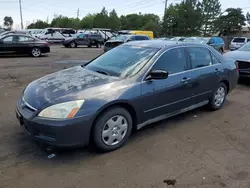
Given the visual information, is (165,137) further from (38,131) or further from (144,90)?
(38,131)

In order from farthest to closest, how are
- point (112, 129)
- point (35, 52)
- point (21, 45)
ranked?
1. point (35, 52)
2. point (21, 45)
3. point (112, 129)

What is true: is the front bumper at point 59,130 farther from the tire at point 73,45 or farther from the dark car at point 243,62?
the tire at point 73,45

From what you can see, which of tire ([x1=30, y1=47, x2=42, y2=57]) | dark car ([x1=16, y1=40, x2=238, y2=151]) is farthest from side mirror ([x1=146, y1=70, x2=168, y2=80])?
tire ([x1=30, y1=47, x2=42, y2=57])

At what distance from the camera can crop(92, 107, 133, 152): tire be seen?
3.45 metres

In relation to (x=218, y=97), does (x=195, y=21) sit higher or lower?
higher

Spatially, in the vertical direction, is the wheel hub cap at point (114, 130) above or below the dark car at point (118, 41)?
below

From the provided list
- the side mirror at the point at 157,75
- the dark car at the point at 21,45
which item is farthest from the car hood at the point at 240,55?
the dark car at the point at 21,45

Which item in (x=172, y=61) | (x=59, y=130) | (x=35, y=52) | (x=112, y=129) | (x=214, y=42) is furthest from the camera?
(x=214, y=42)

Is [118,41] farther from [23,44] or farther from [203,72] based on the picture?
[203,72]

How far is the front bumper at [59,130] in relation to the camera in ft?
10.4

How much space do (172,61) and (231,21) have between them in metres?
59.7

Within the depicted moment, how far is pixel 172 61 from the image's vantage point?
175 inches

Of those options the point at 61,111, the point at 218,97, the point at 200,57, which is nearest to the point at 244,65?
the point at 218,97

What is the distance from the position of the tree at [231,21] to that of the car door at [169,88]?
58750 mm
